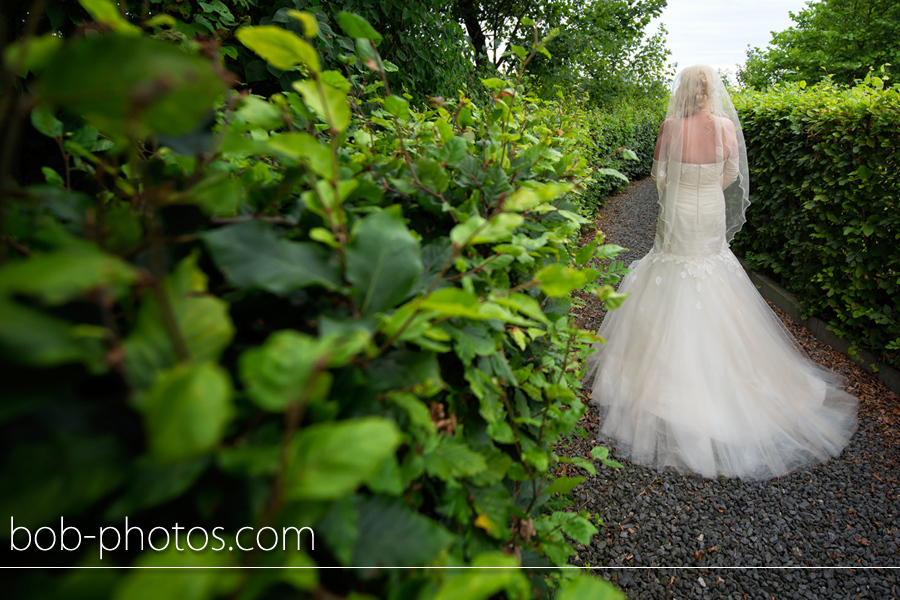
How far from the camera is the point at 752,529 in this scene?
2.90 m

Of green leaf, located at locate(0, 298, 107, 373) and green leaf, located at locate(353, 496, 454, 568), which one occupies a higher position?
green leaf, located at locate(0, 298, 107, 373)

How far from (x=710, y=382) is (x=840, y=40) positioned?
94.9 feet

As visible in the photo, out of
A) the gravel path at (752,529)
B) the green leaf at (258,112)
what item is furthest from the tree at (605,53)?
the green leaf at (258,112)

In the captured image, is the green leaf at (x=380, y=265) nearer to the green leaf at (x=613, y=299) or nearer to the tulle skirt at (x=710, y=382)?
the green leaf at (x=613, y=299)

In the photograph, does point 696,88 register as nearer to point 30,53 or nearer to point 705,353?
point 705,353

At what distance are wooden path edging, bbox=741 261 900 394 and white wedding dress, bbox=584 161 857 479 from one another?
0.45 meters

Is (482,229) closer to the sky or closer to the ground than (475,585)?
closer to the sky

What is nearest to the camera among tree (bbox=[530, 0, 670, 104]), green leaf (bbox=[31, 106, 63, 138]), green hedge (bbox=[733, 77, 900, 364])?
green leaf (bbox=[31, 106, 63, 138])

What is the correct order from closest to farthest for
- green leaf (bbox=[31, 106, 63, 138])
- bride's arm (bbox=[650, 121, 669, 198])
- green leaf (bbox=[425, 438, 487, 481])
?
green leaf (bbox=[425, 438, 487, 481]) → green leaf (bbox=[31, 106, 63, 138]) → bride's arm (bbox=[650, 121, 669, 198])

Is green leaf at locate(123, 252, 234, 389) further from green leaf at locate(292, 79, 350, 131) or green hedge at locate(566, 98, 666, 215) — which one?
green hedge at locate(566, 98, 666, 215)

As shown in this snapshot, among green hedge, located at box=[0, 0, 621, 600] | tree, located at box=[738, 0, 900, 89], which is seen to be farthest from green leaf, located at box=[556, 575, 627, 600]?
tree, located at box=[738, 0, 900, 89]

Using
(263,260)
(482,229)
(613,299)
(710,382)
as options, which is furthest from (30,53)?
(710,382)

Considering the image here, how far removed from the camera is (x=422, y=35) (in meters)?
5.27

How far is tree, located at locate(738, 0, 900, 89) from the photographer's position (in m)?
20.8
